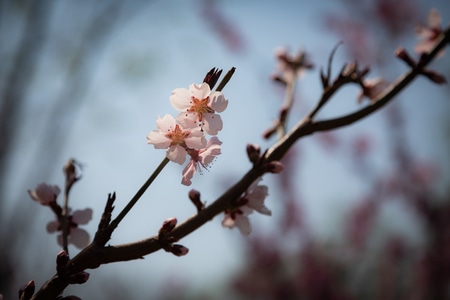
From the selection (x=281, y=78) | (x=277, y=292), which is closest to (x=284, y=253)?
(x=277, y=292)

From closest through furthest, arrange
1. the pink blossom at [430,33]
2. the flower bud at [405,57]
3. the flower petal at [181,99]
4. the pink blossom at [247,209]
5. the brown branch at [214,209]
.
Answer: the brown branch at [214,209] → the flower petal at [181,99] → the pink blossom at [247,209] → the flower bud at [405,57] → the pink blossom at [430,33]

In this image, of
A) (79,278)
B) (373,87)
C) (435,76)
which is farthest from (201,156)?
(435,76)

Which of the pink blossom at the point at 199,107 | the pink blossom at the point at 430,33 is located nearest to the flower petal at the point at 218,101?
the pink blossom at the point at 199,107

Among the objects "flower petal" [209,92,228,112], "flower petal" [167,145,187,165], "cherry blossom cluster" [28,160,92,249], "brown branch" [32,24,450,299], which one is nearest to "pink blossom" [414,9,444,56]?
"brown branch" [32,24,450,299]

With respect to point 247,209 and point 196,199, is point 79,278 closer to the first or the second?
point 196,199

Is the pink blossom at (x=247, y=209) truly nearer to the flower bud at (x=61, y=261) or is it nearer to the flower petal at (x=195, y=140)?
the flower petal at (x=195, y=140)

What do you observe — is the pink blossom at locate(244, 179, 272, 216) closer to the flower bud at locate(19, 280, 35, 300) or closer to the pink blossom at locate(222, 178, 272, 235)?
the pink blossom at locate(222, 178, 272, 235)

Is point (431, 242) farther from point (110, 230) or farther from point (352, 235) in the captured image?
point (110, 230)
